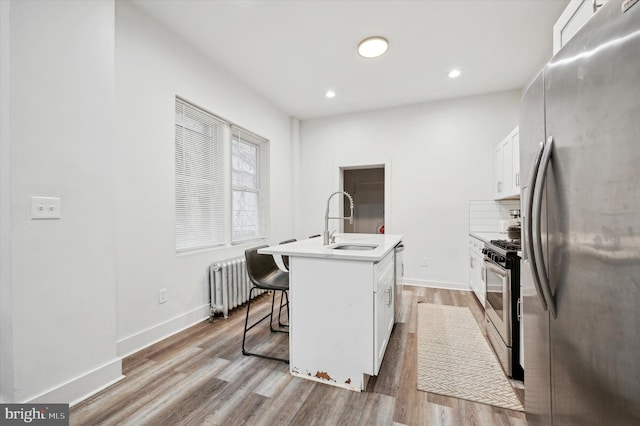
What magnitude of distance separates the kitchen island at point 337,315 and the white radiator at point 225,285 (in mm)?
1287

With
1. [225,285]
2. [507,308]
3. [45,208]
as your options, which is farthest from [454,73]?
[45,208]

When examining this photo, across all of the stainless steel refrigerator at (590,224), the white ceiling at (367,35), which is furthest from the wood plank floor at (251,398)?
the white ceiling at (367,35)

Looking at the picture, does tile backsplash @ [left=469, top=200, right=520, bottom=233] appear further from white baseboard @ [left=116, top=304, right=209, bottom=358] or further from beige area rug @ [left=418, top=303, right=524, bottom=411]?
white baseboard @ [left=116, top=304, right=209, bottom=358]

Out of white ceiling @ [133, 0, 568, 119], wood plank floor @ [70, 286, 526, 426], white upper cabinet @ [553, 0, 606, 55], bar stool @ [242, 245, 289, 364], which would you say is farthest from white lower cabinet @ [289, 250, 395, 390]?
white ceiling @ [133, 0, 568, 119]

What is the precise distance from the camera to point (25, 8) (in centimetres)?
141

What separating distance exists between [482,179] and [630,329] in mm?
3818

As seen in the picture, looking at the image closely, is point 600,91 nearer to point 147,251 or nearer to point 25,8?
point 25,8

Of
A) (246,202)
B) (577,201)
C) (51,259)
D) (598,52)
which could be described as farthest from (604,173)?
(246,202)

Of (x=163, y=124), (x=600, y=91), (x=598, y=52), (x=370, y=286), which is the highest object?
(x=163, y=124)

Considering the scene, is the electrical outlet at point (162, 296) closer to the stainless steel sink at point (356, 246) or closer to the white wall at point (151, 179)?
the white wall at point (151, 179)

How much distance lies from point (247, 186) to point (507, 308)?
10.7ft

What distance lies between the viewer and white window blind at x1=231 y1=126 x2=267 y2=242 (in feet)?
11.7

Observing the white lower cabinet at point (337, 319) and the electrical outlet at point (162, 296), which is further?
the electrical outlet at point (162, 296)

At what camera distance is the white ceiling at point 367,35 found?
229 cm
